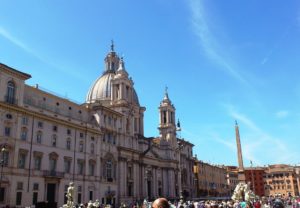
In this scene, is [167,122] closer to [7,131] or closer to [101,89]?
[101,89]

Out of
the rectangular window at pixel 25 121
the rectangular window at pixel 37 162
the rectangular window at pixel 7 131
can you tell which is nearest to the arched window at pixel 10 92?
the rectangular window at pixel 25 121

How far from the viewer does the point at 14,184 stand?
36594 millimetres

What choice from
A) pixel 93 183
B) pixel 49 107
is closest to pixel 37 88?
pixel 49 107

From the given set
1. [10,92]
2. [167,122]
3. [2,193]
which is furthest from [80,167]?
[167,122]

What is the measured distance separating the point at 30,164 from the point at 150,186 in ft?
99.1

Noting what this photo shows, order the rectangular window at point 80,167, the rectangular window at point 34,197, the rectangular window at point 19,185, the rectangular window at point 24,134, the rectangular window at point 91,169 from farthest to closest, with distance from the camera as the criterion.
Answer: the rectangular window at point 91,169
the rectangular window at point 80,167
the rectangular window at point 24,134
the rectangular window at point 34,197
the rectangular window at point 19,185

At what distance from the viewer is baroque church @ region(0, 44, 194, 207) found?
37562 millimetres

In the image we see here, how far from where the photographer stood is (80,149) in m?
47.1

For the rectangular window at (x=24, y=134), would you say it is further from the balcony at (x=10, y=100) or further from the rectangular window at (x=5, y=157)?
the balcony at (x=10, y=100)

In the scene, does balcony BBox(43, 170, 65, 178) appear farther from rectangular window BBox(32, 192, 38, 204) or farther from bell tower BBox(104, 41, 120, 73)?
bell tower BBox(104, 41, 120, 73)

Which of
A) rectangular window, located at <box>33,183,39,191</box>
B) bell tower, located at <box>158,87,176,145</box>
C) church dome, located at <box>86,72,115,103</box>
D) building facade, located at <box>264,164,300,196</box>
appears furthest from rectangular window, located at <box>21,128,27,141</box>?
building facade, located at <box>264,164,300,196</box>

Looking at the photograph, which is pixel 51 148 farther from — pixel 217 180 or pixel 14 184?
pixel 217 180

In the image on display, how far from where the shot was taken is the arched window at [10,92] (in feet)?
124

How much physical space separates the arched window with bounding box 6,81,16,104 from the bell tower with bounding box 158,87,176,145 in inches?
1632
